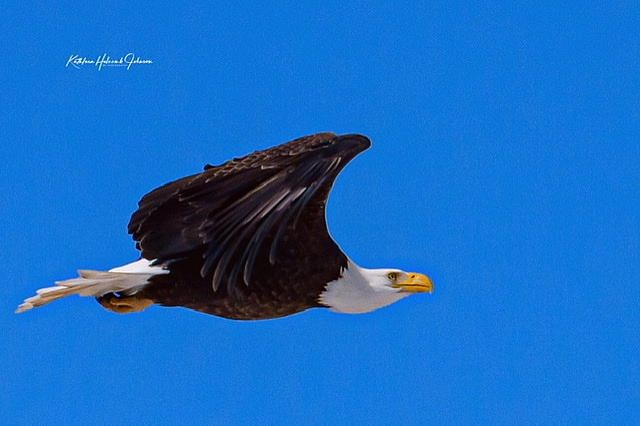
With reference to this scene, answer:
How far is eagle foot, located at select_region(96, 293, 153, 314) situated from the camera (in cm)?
765

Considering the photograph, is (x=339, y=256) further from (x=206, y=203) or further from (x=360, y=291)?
(x=206, y=203)

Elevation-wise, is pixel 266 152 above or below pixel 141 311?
above

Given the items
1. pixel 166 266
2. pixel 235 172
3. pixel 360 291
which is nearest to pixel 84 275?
pixel 166 266

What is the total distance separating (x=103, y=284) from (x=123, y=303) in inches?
7.0

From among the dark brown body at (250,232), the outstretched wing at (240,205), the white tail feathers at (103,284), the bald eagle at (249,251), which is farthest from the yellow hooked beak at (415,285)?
the white tail feathers at (103,284)

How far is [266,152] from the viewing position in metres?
7.28

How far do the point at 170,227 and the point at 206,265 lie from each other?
437 millimetres

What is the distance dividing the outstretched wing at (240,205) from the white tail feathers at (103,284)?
10 cm

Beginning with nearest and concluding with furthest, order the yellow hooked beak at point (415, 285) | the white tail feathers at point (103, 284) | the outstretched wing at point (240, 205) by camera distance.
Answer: the outstretched wing at point (240, 205), the white tail feathers at point (103, 284), the yellow hooked beak at point (415, 285)

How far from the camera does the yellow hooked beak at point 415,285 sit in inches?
317

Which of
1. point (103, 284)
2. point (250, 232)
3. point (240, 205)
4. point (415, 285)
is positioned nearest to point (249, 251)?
point (250, 232)

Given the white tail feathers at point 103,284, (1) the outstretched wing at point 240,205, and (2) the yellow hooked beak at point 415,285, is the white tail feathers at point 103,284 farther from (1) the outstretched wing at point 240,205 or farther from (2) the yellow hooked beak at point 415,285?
(2) the yellow hooked beak at point 415,285

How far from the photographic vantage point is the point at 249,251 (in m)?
6.92

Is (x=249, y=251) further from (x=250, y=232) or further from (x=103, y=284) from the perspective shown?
(x=103, y=284)
